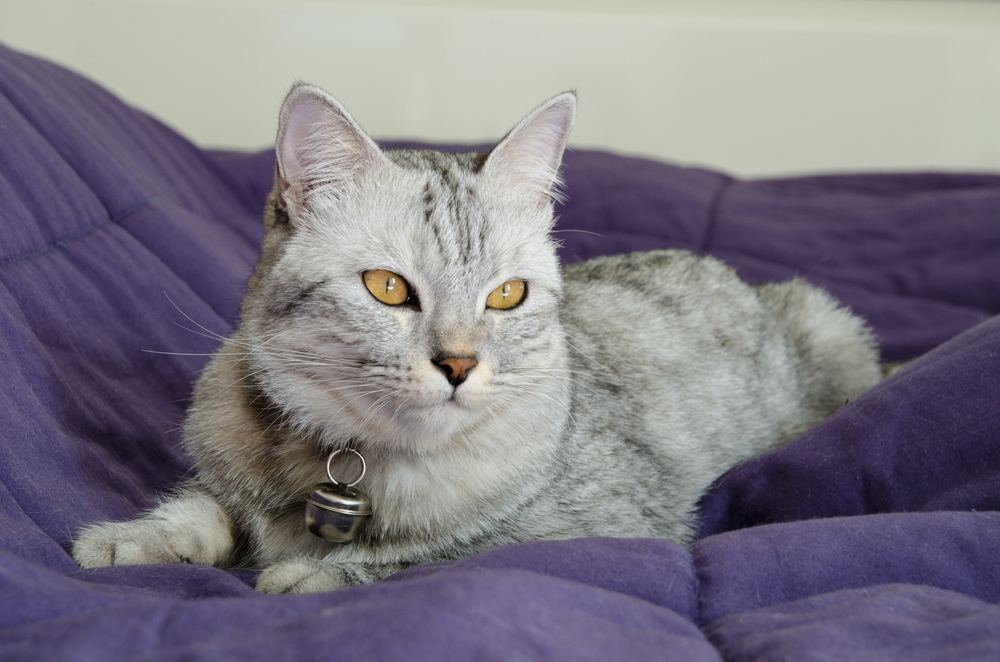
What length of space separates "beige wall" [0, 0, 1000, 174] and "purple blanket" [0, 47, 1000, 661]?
66cm

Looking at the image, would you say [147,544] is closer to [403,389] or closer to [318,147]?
[403,389]

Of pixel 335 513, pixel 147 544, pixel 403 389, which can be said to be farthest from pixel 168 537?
pixel 403 389

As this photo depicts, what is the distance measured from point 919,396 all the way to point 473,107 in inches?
91.5

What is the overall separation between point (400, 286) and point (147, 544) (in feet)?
1.57

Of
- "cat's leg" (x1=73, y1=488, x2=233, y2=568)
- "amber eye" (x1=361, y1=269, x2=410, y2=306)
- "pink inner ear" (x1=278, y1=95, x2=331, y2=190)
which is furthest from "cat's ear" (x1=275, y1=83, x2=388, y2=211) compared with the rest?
"cat's leg" (x1=73, y1=488, x2=233, y2=568)

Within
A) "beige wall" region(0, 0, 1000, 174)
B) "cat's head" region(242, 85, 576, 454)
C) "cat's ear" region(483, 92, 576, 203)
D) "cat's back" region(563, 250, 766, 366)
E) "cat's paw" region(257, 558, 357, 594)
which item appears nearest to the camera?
"cat's paw" region(257, 558, 357, 594)

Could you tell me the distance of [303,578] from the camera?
1187mm

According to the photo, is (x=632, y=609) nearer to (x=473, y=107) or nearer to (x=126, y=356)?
(x=126, y=356)

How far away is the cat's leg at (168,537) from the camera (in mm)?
1236

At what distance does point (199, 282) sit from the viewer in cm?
210

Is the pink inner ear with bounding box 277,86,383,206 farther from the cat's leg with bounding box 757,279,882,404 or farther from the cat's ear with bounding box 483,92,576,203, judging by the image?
the cat's leg with bounding box 757,279,882,404

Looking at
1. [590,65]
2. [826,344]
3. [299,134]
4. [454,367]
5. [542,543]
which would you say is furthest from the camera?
[590,65]

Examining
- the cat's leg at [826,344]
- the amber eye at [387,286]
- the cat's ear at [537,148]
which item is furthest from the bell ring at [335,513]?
the cat's leg at [826,344]

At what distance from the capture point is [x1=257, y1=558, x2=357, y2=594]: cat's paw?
46.2 inches
